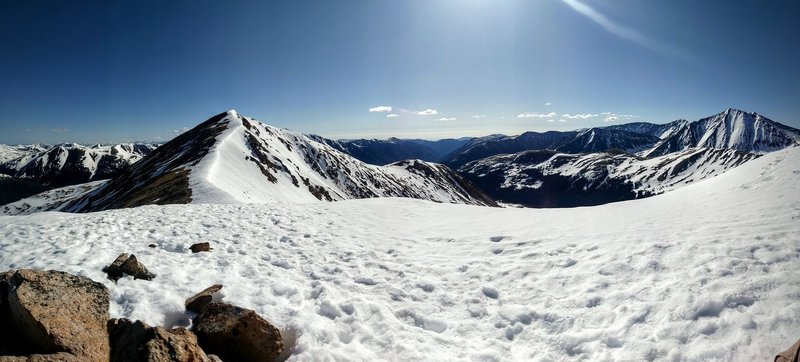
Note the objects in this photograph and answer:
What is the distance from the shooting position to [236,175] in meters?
50.5

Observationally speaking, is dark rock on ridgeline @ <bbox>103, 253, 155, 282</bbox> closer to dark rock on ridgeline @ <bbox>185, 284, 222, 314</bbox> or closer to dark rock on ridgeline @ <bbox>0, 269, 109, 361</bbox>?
dark rock on ridgeline @ <bbox>185, 284, 222, 314</bbox>

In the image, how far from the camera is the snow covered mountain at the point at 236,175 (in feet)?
121

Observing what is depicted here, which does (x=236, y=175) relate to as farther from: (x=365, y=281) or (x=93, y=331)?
(x=93, y=331)

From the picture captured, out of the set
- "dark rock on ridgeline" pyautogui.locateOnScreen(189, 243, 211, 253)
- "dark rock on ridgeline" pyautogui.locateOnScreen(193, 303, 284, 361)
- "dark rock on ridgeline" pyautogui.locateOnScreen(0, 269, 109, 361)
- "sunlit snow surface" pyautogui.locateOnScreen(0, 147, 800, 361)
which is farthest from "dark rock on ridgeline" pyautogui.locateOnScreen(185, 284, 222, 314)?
"dark rock on ridgeline" pyautogui.locateOnScreen(189, 243, 211, 253)

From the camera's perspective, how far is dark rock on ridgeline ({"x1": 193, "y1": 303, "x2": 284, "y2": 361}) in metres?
6.20

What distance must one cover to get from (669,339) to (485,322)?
349cm

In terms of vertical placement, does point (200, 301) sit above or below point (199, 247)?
below

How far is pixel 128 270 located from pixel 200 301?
2672mm

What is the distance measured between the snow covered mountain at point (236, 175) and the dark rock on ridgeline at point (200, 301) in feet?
73.4

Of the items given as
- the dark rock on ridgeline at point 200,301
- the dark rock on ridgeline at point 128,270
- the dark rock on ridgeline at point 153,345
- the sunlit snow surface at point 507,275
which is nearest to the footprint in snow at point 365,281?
the sunlit snow surface at point 507,275

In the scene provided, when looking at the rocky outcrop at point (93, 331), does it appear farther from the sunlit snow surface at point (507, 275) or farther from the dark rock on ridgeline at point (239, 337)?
the sunlit snow surface at point (507, 275)

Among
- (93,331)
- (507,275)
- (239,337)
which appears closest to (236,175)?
(507,275)

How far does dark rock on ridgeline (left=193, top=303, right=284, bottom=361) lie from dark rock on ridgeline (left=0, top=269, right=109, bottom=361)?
143 cm

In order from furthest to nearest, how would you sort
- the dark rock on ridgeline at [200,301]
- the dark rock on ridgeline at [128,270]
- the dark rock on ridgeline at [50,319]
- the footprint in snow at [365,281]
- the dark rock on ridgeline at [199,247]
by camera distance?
the dark rock on ridgeline at [199,247]
the footprint in snow at [365,281]
the dark rock on ridgeline at [128,270]
the dark rock on ridgeline at [200,301]
the dark rock on ridgeline at [50,319]
